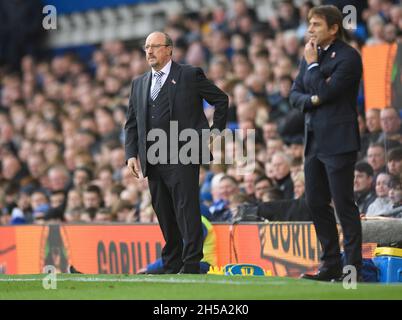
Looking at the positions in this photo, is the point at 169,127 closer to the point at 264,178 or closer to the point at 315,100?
the point at 315,100

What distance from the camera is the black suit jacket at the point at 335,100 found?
8492mm

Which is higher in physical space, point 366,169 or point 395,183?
point 366,169

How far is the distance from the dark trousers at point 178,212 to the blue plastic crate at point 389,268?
148 centimetres

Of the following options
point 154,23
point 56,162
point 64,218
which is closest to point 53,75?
point 154,23

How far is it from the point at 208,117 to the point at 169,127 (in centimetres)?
622

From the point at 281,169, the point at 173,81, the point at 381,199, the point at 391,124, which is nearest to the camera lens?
the point at 173,81

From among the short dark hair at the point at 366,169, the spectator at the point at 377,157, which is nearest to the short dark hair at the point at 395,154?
the short dark hair at the point at 366,169

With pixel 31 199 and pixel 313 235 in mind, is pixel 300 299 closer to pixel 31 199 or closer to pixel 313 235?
pixel 313 235

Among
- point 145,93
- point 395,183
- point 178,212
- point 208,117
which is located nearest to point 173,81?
point 145,93

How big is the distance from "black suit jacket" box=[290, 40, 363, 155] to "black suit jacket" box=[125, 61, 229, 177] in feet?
3.08

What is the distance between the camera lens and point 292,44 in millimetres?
15867

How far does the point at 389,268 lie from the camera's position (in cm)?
922

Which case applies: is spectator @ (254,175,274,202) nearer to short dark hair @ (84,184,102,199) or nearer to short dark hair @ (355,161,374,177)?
short dark hair @ (355,161,374,177)

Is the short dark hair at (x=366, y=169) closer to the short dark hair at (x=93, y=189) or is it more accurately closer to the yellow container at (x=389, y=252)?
the yellow container at (x=389, y=252)
